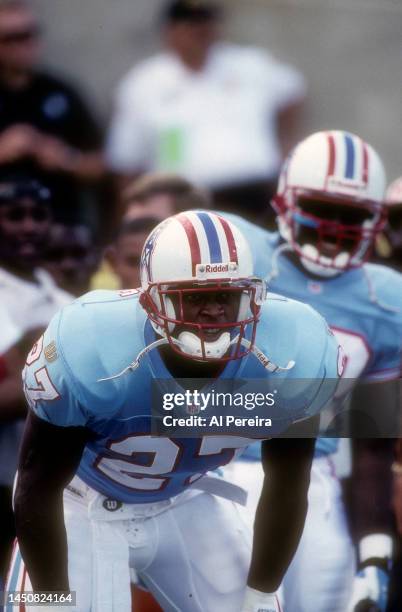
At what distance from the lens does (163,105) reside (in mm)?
4160

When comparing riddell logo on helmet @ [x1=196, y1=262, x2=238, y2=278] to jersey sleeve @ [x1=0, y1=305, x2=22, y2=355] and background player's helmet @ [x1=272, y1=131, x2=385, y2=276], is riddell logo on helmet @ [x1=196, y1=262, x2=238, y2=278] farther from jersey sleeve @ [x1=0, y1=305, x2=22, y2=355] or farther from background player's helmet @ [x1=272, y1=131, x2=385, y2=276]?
jersey sleeve @ [x1=0, y1=305, x2=22, y2=355]

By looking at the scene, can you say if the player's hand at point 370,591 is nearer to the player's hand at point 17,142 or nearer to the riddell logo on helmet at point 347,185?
the riddell logo on helmet at point 347,185

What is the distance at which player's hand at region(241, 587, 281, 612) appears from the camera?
2.51 meters

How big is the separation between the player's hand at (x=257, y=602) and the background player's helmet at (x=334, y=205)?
0.93 meters

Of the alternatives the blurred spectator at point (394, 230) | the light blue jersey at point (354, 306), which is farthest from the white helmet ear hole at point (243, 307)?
the blurred spectator at point (394, 230)

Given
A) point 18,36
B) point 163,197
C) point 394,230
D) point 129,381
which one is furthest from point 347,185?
point 18,36

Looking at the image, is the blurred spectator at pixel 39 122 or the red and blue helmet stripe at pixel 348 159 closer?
the red and blue helmet stripe at pixel 348 159

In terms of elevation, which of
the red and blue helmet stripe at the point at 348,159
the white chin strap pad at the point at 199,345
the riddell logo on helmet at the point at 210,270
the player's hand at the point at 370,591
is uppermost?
the riddell logo on helmet at the point at 210,270

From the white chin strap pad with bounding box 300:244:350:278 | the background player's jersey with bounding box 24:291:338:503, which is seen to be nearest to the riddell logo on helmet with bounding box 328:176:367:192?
the white chin strap pad with bounding box 300:244:350:278

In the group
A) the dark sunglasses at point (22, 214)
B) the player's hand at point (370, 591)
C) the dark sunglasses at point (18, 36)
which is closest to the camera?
the player's hand at point (370, 591)

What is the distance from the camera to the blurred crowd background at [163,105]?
3734mm

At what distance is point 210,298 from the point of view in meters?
2.36

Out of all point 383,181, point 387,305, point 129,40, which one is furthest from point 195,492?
point 129,40

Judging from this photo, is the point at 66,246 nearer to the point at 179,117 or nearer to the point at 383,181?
the point at 179,117
